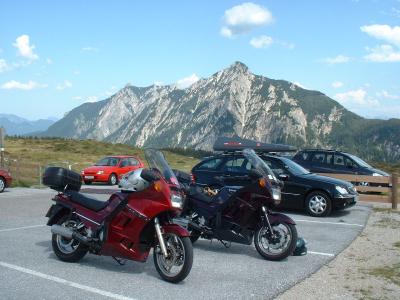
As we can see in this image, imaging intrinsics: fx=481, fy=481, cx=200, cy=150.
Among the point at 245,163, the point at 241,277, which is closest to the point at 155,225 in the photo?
the point at 241,277

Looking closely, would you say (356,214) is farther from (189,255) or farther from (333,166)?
(189,255)

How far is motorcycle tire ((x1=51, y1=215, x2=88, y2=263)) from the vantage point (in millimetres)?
7102

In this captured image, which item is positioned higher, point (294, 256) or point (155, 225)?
point (155, 225)

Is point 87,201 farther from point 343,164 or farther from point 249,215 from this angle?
point 343,164

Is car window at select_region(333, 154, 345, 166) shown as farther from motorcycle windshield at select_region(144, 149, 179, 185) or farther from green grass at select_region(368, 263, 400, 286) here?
motorcycle windshield at select_region(144, 149, 179, 185)

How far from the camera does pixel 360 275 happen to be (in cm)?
667

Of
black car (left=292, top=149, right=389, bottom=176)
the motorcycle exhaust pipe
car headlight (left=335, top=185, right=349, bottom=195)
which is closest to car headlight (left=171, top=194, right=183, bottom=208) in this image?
the motorcycle exhaust pipe

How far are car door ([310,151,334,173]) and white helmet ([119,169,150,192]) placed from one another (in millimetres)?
13083

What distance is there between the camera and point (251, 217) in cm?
781

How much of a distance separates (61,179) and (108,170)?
18.4 meters

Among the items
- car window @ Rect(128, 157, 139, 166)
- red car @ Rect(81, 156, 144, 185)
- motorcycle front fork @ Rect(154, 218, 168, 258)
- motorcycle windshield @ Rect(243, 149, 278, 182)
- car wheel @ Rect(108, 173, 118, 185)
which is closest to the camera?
motorcycle front fork @ Rect(154, 218, 168, 258)

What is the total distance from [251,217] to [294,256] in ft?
3.06

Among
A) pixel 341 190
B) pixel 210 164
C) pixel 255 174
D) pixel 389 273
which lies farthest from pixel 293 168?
pixel 389 273

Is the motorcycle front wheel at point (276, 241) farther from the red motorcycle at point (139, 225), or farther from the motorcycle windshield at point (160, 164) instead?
the motorcycle windshield at point (160, 164)
